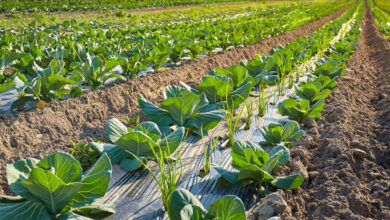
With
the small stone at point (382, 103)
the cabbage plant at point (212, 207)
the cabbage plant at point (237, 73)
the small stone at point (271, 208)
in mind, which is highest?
the cabbage plant at point (237, 73)

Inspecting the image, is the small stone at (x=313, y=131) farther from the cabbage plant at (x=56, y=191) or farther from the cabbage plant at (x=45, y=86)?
the cabbage plant at (x=45, y=86)

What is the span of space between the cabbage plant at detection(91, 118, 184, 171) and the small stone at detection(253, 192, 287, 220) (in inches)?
29.0

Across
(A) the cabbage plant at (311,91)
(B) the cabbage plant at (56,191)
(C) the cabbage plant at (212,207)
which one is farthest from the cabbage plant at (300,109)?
(B) the cabbage plant at (56,191)

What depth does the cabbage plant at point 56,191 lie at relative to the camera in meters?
1.57

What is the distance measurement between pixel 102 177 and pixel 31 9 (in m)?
18.4

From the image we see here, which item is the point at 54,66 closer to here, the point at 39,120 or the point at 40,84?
the point at 40,84

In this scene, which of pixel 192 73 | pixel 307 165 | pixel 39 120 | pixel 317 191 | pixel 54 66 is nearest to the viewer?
pixel 317 191

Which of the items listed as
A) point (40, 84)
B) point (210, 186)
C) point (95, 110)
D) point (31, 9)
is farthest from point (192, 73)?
point (31, 9)

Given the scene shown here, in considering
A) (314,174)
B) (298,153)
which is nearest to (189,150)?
(298,153)

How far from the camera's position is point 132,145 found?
2.23 meters

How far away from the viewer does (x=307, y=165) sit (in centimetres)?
238

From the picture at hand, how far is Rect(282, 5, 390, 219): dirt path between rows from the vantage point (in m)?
1.87

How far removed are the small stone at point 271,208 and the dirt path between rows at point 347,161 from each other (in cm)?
6

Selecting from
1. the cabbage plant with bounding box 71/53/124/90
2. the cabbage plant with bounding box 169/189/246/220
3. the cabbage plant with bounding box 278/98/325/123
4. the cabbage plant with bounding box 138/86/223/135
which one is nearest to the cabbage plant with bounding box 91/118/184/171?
the cabbage plant with bounding box 138/86/223/135
